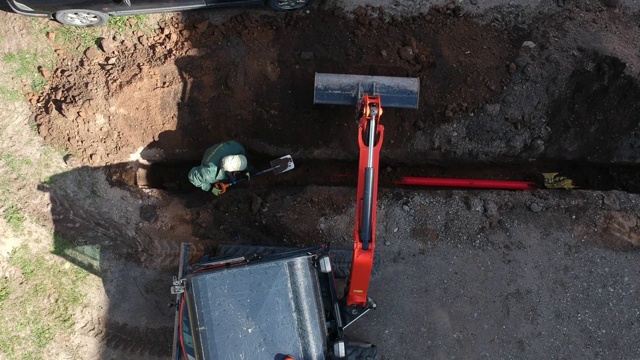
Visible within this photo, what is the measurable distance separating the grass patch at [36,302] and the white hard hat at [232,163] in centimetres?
270

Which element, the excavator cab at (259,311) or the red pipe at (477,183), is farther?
the red pipe at (477,183)

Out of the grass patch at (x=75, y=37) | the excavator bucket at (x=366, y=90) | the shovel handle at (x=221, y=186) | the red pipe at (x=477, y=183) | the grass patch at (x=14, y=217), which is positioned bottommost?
the grass patch at (x=14, y=217)

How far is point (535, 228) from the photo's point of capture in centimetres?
716

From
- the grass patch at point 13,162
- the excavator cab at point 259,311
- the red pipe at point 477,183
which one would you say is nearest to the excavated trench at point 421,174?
the red pipe at point 477,183

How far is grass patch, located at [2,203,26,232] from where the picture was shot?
273 inches

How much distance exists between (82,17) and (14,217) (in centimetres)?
312

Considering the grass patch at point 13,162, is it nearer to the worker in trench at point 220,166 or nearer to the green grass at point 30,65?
the green grass at point 30,65

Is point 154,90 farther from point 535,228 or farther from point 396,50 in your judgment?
point 535,228

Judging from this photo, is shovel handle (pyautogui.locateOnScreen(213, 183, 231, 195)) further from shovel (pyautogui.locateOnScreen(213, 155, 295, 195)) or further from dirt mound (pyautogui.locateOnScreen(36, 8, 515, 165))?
dirt mound (pyautogui.locateOnScreen(36, 8, 515, 165))

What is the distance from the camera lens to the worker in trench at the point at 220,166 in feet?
21.2

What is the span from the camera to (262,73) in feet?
24.4

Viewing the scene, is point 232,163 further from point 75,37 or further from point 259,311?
point 75,37

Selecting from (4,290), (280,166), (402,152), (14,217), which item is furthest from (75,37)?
(402,152)

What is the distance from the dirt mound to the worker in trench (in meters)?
0.87
